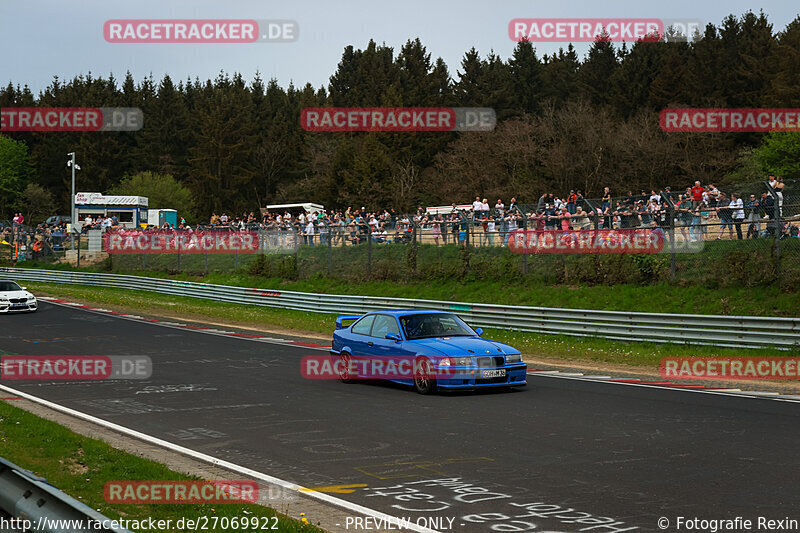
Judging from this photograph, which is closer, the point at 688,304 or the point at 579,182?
the point at 688,304

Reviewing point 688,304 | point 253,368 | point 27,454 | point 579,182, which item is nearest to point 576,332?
point 688,304

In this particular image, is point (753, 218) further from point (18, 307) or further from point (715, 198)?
point (18, 307)

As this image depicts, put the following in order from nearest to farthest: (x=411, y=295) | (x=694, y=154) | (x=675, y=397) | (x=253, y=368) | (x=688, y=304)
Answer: (x=675, y=397) < (x=253, y=368) < (x=688, y=304) < (x=411, y=295) < (x=694, y=154)

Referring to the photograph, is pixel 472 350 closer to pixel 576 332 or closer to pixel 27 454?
pixel 27 454

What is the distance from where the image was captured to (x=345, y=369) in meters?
16.0

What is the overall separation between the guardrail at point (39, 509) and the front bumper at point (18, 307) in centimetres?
2982

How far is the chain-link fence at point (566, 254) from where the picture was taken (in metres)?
22.1

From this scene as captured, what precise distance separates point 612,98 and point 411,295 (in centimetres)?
4734

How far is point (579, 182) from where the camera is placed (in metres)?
57.1

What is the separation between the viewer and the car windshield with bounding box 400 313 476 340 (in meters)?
14.9
